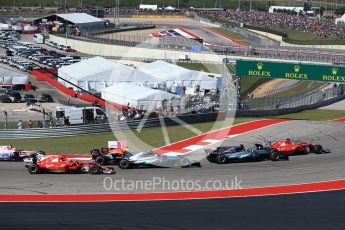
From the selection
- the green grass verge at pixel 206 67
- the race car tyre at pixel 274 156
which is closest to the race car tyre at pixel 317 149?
the race car tyre at pixel 274 156

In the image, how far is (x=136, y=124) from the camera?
38.2 m

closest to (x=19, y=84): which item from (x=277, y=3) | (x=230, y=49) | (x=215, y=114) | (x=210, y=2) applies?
(x=215, y=114)

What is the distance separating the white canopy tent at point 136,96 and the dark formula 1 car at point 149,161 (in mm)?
16051

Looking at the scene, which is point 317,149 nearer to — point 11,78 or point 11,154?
point 11,154

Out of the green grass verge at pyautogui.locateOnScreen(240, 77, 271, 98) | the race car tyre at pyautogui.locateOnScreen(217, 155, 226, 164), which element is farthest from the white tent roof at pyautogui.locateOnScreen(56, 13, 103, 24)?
the race car tyre at pyautogui.locateOnScreen(217, 155, 226, 164)

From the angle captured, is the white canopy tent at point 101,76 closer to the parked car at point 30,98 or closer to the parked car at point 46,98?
the parked car at point 46,98

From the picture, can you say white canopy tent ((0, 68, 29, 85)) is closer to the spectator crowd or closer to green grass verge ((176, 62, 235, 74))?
green grass verge ((176, 62, 235, 74))

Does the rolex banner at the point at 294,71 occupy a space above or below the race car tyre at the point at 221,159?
above

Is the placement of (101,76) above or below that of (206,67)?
above

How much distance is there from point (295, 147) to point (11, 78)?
33.7 metres

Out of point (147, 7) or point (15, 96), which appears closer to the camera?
point (15, 96)

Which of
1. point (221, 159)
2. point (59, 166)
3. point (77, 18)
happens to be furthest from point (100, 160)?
point (77, 18)

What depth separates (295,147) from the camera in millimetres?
32594

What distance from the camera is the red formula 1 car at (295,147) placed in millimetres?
32188
